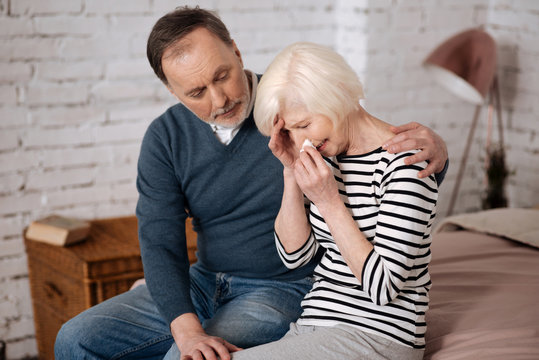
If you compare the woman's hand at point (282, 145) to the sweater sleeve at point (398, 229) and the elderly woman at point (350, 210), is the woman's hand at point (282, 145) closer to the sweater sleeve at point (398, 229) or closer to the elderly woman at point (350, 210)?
the elderly woman at point (350, 210)

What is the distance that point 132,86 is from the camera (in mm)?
2410

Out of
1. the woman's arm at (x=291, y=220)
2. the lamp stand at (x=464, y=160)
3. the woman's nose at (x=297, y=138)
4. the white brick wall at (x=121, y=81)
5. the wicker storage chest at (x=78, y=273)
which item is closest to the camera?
the woman's nose at (x=297, y=138)

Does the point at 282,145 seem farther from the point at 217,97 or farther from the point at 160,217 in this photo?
the point at 160,217

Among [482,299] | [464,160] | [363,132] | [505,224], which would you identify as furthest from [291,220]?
[464,160]

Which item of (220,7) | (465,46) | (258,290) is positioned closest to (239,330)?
(258,290)

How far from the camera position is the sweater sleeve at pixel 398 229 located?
3.80 ft

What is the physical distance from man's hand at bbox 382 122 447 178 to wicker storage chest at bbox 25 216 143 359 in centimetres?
122

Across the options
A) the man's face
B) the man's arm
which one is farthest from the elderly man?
the man's arm

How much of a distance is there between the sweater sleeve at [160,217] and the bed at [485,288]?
0.66m

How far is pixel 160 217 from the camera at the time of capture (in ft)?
5.23

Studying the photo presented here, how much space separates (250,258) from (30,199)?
1186 mm

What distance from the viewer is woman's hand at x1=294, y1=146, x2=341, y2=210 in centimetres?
123

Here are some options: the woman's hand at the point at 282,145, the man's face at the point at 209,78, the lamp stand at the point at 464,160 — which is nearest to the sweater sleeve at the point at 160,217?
the man's face at the point at 209,78

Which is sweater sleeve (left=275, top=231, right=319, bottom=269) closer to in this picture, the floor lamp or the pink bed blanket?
the pink bed blanket
